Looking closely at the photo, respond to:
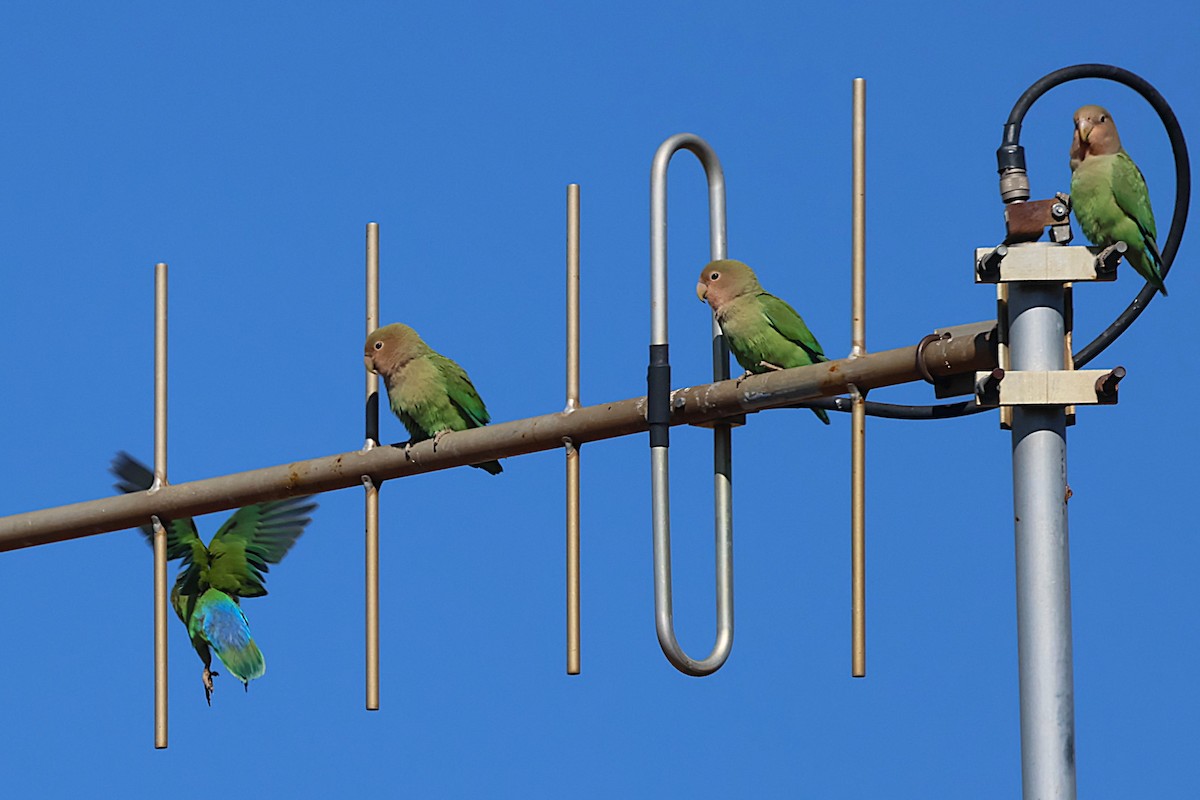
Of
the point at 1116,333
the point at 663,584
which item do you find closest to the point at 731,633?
the point at 663,584

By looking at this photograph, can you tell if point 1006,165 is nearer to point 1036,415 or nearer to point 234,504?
point 1036,415

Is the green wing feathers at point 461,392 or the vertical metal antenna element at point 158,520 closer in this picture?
the vertical metal antenna element at point 158,520

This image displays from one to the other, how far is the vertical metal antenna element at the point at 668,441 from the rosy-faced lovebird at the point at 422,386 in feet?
12.3

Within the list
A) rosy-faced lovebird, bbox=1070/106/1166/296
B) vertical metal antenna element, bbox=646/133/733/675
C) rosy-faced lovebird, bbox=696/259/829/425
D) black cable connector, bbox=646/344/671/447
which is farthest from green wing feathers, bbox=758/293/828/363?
black cable connector, bbox=646/344/671/447

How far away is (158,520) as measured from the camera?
7.41 metres

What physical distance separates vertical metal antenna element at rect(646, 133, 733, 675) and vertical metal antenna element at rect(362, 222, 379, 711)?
4.45ft

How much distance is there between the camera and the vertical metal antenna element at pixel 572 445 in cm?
619

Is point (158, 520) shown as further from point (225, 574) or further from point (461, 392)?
point (461, 392)

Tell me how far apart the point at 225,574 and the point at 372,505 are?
288 cm

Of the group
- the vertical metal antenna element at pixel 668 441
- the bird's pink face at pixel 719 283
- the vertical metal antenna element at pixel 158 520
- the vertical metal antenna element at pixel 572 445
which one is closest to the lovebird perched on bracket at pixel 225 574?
the vertical metal antenna element at pixel 158 520

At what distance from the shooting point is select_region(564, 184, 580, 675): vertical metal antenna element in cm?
619

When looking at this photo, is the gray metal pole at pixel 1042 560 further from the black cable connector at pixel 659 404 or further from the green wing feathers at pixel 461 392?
the green wing feathers at pixel 461 392

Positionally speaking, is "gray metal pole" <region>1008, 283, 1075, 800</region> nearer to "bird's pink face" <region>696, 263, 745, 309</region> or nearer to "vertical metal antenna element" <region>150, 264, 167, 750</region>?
"bird's pink face" <region>696, 263, 745, 309</region>

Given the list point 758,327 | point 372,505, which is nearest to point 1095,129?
point 758,327
